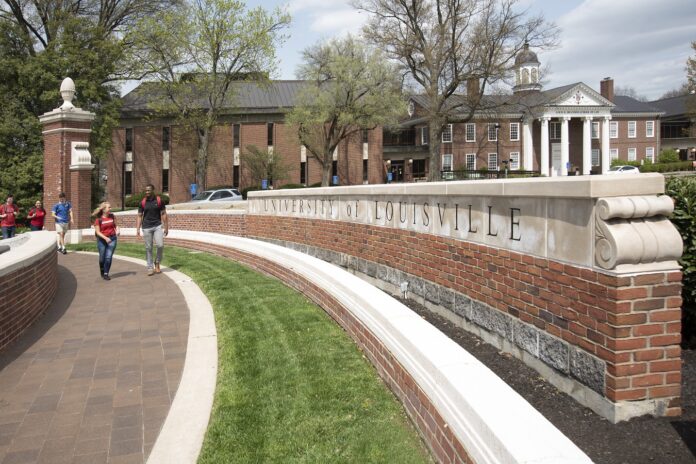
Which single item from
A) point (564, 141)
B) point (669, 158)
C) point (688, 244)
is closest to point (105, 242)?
point (688, 244)

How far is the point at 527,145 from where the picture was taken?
202 feet

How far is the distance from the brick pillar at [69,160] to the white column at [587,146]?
54.5 m

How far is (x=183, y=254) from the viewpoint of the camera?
45.8 feet

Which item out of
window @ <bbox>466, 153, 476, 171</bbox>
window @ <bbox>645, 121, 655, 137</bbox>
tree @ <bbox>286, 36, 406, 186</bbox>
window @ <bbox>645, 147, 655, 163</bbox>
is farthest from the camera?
window @ <bbox>645, 121, 655, 137</bbox>

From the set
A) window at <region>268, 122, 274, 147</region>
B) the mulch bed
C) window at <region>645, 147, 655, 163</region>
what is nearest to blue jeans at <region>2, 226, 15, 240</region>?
the mulch bed

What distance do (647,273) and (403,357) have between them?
170 centimetres

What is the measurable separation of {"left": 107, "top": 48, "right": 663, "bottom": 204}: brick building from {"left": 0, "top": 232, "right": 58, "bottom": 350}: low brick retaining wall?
3050cm

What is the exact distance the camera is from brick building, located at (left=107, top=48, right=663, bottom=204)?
46.2 m

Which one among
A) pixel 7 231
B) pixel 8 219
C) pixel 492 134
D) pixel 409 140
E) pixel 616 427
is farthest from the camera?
pixel 409 140

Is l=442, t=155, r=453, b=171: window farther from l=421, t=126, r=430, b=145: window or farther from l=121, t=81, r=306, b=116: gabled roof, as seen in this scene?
l=121, t=81, r=306, b=116: gabled roof

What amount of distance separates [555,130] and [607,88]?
30.3 ft

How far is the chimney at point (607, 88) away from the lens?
6619cm

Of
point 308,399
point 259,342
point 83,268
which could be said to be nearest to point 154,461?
point 308,399

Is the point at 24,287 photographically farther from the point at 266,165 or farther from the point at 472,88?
the point at 266,165
